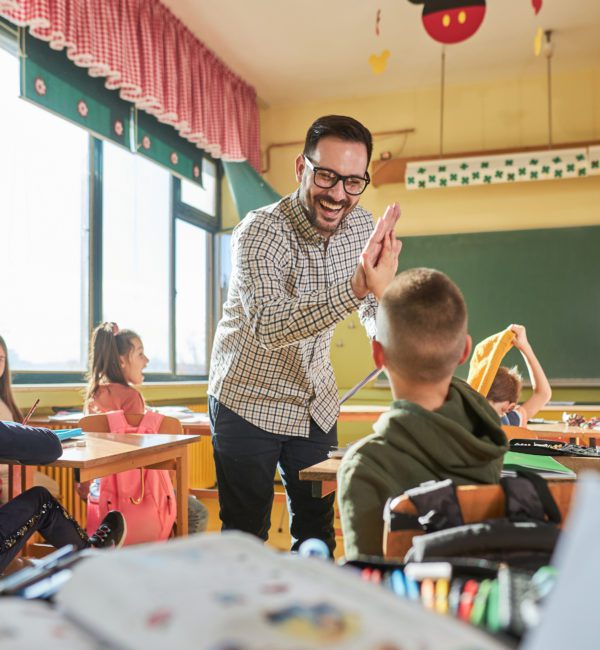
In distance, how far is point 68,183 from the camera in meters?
4.05

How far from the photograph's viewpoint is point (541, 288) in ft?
17.6

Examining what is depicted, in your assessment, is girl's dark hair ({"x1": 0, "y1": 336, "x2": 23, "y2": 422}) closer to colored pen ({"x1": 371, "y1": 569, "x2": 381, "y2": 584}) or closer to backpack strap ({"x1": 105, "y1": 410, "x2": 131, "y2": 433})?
backpack strap ({"x1": 105, "y1": 410, "x2": 131, "y2": 433})

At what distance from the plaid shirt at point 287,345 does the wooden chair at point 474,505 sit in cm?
86

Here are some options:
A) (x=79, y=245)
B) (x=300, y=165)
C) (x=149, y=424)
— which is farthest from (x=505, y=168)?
(x=300, y=165)

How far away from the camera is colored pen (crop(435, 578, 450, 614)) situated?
0.53 metres

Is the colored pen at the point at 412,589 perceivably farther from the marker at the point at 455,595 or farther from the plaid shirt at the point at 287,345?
the plaid shirt at the point at 287,345

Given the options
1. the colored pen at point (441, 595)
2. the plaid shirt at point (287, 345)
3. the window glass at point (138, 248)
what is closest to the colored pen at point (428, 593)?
the colored pen at point (441, 595)

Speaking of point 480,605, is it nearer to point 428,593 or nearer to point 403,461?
point 428,593

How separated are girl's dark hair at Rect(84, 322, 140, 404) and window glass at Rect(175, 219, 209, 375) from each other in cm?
201

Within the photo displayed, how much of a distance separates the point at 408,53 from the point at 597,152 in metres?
1.56

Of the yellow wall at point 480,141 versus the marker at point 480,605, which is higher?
the yellow wall at point 480,141

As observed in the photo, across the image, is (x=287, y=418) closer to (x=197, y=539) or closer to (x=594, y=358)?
(x=197, y=539)

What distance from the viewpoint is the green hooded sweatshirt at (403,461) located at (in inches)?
38.8

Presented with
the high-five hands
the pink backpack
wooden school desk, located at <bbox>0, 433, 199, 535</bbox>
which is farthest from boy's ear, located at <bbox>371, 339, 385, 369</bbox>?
the pink backpack
